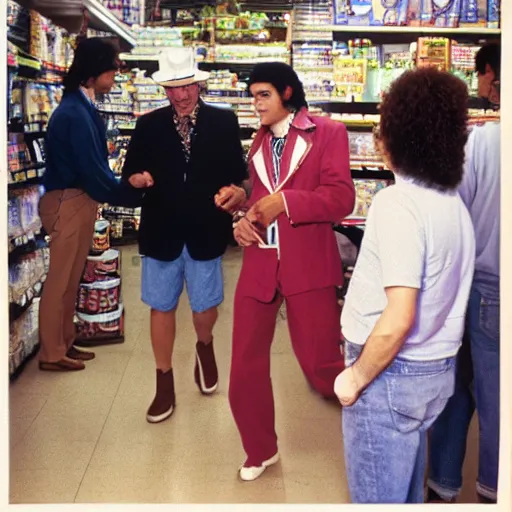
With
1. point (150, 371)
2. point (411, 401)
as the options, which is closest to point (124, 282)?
point (150, 371)

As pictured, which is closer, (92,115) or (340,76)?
(92,115)

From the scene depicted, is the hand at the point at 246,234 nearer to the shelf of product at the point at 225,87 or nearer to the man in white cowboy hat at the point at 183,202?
the man in white cowboy hat at the point at 183,202

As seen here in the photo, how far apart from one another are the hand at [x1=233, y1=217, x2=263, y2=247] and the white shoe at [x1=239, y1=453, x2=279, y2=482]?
0.72m

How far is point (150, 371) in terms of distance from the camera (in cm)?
239

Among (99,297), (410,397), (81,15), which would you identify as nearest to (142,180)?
(99,297)

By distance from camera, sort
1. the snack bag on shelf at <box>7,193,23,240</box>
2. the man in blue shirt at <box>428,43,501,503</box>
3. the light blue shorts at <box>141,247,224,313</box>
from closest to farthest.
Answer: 1. the man in blue shirt at <box>428,43,501,503</box>
2. the light blue shorts at <box>141,247,224,313</box>
3. the snack bag on shelf at <box>7,193,23,240</box>

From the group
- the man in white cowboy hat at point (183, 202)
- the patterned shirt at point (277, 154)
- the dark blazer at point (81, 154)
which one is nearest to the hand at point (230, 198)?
the man in white cowboy hat at point (183, 202)

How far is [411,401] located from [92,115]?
1.38 metres

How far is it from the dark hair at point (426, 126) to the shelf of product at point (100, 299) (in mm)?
1095

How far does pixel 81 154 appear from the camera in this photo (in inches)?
92.5

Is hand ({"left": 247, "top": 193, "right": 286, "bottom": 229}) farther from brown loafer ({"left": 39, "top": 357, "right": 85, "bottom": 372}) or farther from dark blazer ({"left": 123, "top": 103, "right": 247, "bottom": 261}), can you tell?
brown loafer ({"left": 39, "top": 357, "right": 85, "bottom": 372})

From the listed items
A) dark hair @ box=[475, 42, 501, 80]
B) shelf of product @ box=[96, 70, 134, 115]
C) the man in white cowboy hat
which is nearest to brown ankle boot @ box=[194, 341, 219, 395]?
the man in white cowboy hat

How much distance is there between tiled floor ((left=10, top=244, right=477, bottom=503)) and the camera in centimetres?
227
